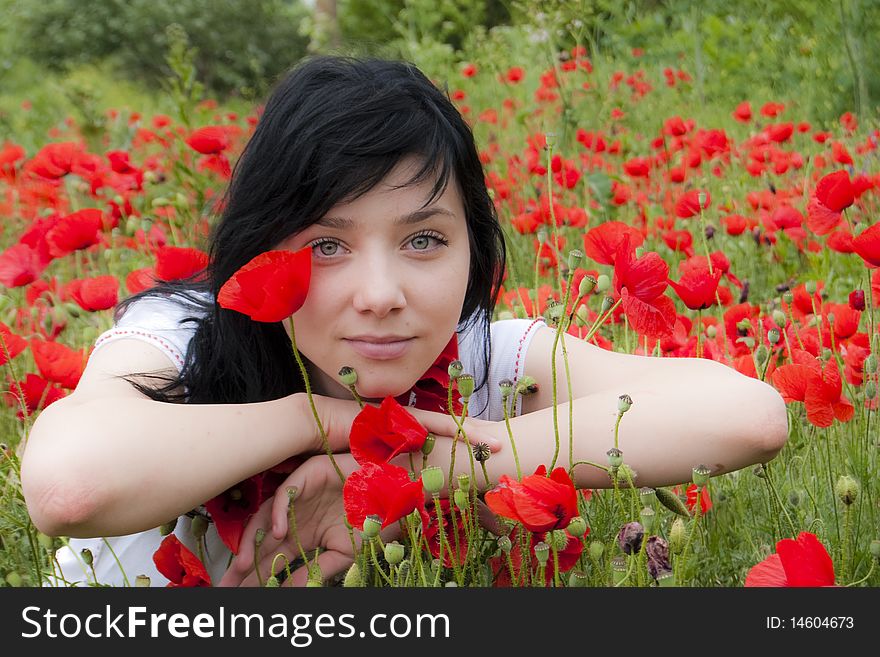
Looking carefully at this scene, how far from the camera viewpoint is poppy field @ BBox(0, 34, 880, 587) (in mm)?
1110


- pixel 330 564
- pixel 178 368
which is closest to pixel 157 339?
pixel 178 368

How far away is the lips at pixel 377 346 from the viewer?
1.23 meters

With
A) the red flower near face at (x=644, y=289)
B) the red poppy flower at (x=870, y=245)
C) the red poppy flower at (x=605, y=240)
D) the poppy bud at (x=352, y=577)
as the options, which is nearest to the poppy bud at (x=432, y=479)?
the poppy bud at (x=352, y=577)

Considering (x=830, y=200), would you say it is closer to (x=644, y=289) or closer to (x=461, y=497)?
(x=644, y=289)

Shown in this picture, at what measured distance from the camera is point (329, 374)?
1307mm

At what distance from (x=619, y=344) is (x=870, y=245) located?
76 centimetres

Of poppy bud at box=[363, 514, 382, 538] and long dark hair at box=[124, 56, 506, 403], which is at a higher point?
long dark hair at box=[124, 56, 506, 403]

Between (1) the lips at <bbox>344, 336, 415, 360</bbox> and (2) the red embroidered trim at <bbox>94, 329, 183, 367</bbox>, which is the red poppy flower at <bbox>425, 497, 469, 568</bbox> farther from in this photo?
(2) the red embroidered trim at <bbox>94, 329, 183, 367</bbox>

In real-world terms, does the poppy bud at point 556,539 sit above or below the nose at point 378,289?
below

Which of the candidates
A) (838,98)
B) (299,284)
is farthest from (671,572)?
(838,98)

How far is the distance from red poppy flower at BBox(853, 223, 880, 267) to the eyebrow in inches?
23.2

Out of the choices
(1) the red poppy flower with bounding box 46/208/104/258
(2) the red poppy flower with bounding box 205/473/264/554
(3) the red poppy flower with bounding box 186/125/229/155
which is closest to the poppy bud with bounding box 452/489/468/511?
(2) the red poppy flower with bounding box 205/473/264/554

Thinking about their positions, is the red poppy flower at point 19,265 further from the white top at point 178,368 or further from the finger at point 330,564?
the finger at point 330,564
